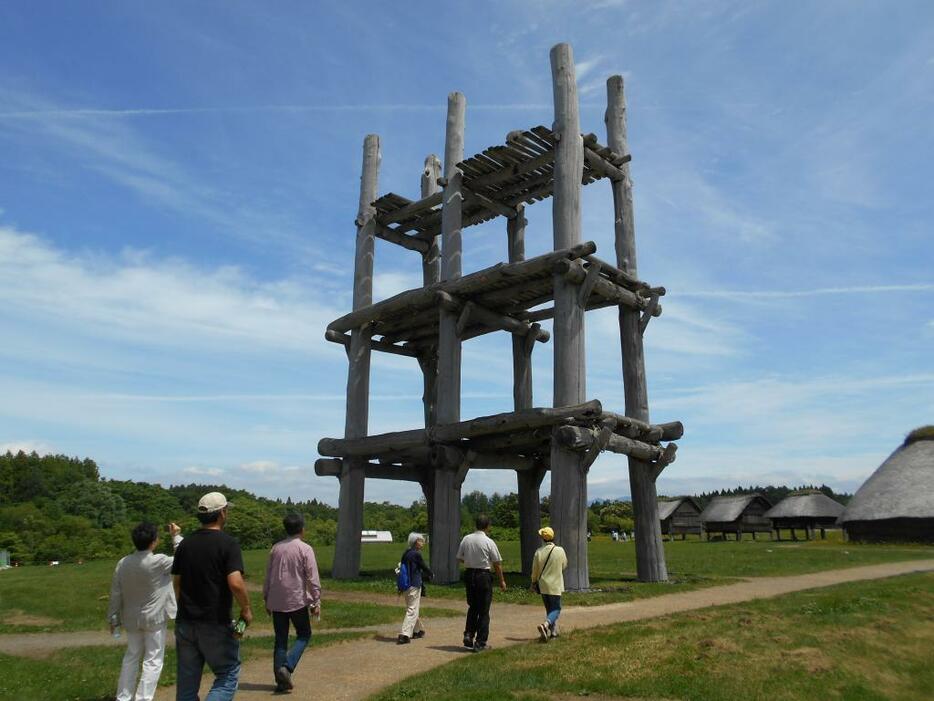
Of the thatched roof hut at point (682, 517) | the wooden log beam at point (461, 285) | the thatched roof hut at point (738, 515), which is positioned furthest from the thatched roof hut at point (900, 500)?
the wooden log beam at point (461, 285)

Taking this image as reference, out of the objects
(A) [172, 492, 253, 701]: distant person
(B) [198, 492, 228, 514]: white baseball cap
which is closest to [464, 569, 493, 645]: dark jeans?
(A) [172, 492, 253, 701]: distant person

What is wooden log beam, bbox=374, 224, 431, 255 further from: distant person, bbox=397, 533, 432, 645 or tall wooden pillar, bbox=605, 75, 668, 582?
distant person, bbox=397, 533, 432, 645

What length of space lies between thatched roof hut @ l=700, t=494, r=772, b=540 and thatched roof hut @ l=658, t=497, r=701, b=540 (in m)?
2.25

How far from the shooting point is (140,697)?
668 centimetres

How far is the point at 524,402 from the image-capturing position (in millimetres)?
23203

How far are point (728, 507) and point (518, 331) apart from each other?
38127 millimetres

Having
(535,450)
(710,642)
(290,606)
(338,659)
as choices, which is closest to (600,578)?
(535,450)

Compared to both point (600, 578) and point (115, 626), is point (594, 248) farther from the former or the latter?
point (115, 626)

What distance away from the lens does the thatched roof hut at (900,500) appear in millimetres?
37938

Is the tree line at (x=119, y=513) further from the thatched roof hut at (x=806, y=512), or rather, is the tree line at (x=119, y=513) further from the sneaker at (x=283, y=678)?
the sneaker at (x=283, y=678)

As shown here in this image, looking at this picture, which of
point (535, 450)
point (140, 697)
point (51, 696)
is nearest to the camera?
point (140, 697)

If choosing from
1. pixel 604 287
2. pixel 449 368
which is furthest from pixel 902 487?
pixel 449 368

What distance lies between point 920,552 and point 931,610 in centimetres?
2245

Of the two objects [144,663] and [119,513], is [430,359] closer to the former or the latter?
[144,663]
